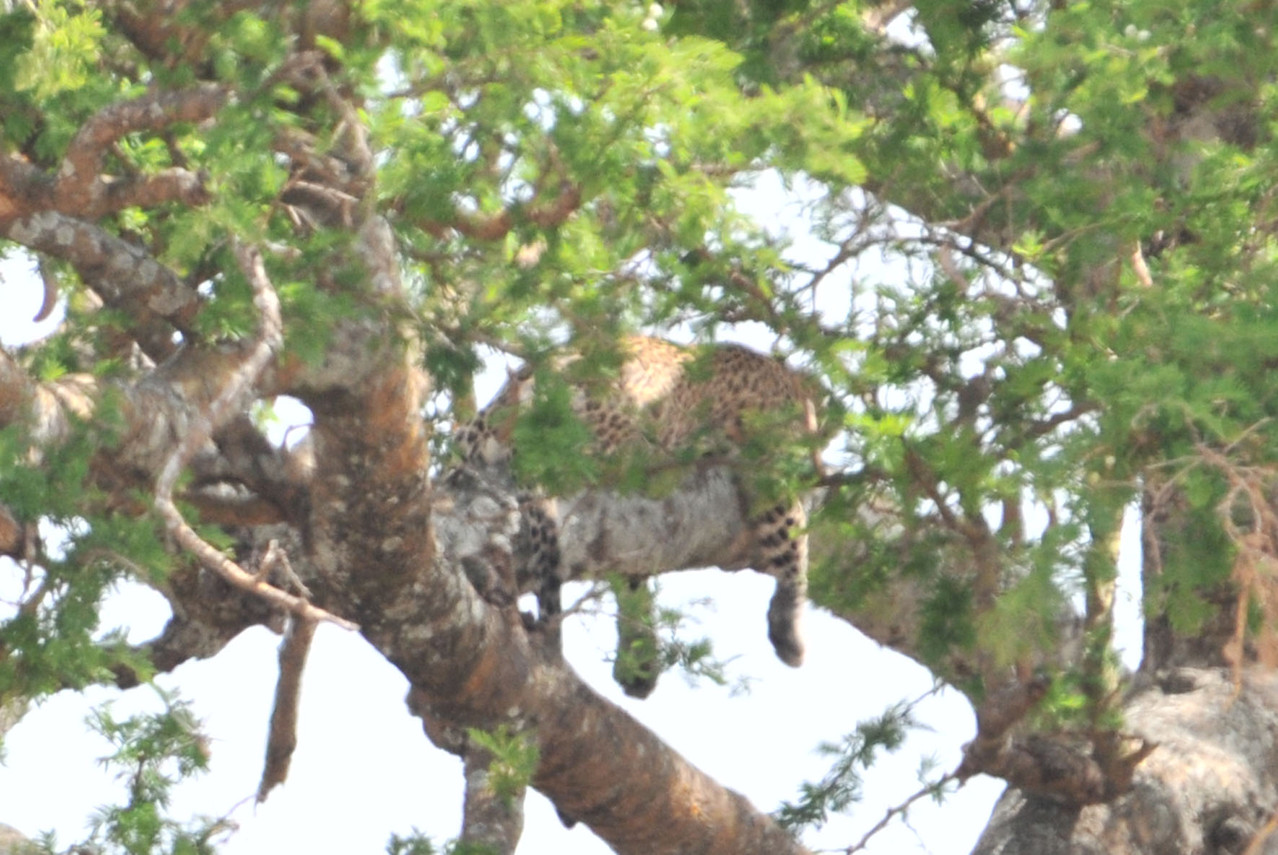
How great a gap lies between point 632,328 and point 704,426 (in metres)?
1.67

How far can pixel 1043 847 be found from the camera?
17.6ft

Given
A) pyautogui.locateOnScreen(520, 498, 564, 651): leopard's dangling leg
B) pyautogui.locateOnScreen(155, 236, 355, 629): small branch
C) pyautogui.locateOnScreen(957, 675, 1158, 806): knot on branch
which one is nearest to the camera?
pyautogui.locateOnScreen(155, 236, 355, 629): small branch

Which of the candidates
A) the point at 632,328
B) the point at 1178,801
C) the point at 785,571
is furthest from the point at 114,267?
the point at 785,571

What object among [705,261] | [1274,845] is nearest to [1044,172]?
[705,261]

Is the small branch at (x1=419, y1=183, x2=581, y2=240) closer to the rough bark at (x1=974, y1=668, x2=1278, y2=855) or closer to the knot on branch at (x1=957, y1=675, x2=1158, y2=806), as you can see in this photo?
the knot on branch at (x1=957, y1=675, x2=1158, y2=806)

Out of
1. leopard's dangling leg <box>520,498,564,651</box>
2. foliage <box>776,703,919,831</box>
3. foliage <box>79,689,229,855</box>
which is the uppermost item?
leopard's dangling leg <box>520,498,564,651</box>

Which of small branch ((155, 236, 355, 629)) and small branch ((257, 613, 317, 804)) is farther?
small branch ((257, 613, 317, 804))

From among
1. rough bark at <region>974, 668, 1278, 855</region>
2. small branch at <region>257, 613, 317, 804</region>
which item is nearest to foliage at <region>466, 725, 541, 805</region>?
small branch at <region>257, 613, 317, 804</region>

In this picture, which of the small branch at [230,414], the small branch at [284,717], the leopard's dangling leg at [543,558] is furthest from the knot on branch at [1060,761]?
the small branch at [230,414]

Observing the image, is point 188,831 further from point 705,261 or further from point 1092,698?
point 1092,698

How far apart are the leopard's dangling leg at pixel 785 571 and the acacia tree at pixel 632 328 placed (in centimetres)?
92

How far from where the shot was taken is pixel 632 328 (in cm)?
427

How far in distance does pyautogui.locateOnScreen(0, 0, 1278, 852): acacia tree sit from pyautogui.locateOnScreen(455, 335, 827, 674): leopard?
6.6 inches

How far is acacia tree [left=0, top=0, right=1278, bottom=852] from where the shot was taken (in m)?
3.33
